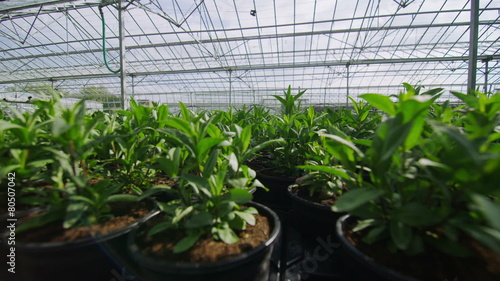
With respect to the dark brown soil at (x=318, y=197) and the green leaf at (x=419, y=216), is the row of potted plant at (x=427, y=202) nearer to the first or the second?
the green leaf at (x=419, y=216)

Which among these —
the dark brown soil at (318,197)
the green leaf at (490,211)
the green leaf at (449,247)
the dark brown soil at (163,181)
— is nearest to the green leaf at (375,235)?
the green leaf at (449,247)

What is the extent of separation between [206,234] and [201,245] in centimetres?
7

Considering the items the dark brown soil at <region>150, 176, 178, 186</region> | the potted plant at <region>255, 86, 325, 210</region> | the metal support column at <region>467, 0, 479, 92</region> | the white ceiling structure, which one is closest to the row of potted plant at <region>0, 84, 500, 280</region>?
the dark brown soil at <region>150, 176, 178, 186</region>

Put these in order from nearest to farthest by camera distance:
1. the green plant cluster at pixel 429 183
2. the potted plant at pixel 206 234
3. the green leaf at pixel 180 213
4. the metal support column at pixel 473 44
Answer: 1. the green plant cluster at pixel 429 183
2. the potted plant at pixel 206 234
3. the green leaf at pixel 180 213
4. the metal support column at pixel 473 44

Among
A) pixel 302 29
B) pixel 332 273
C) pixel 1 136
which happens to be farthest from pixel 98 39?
pixel 332 273

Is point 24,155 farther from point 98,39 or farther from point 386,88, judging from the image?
point 386,88

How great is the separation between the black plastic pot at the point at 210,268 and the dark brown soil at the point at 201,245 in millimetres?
37

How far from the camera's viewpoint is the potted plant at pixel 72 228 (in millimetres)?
836

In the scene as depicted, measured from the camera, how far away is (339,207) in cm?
69

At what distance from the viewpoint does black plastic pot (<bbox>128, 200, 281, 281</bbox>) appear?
2.39 feet

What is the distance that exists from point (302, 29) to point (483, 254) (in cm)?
1486

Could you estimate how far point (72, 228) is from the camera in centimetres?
91

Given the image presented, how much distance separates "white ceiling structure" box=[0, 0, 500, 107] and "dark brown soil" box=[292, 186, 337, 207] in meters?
8.11

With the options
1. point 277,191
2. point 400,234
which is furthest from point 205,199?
point 277,191
